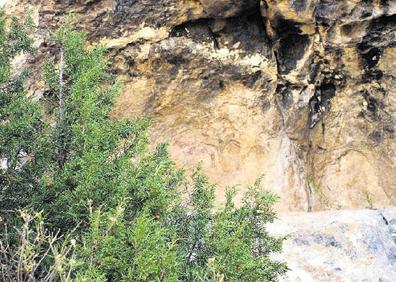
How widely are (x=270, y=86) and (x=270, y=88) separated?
1.7 inches

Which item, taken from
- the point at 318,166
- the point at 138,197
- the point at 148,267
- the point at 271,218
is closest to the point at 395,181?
the point at 318,166

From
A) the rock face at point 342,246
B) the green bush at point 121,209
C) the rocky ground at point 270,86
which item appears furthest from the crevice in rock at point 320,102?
the green bush at point 121,209

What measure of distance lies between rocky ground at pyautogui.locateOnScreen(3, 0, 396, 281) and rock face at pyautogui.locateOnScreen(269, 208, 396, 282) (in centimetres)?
148

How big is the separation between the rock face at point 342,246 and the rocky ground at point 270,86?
1478mm

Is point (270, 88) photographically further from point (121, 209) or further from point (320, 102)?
point (121, 209)

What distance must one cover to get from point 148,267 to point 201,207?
2.24 meters

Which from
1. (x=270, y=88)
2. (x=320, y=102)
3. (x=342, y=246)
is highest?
(x=270, y=88)

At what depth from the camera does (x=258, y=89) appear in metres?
11.6

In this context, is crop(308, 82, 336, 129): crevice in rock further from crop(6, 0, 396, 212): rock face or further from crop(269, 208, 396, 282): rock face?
crop(269, 208, 396, 282): rock face

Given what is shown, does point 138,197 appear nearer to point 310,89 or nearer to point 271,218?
point 271,218

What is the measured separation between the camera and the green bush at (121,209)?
16.9 ft

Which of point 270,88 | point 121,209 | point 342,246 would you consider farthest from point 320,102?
point 121,209

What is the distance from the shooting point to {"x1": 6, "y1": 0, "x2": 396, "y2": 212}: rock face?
11.0 m

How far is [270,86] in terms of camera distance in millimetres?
11633
